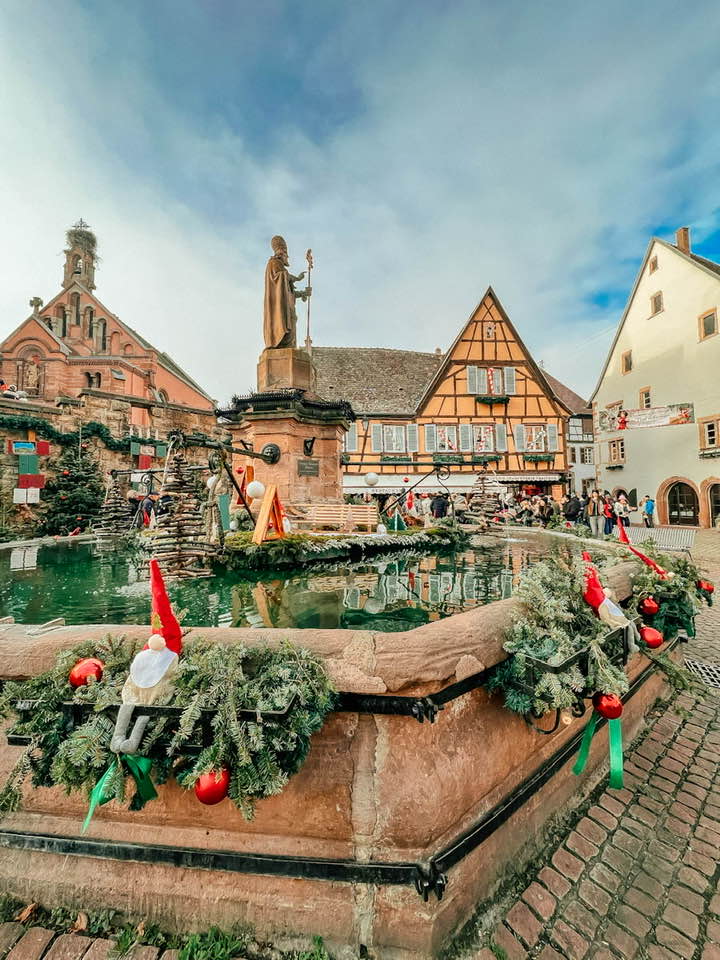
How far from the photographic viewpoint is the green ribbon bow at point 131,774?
131 centimetres

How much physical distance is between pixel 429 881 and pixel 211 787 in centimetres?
96

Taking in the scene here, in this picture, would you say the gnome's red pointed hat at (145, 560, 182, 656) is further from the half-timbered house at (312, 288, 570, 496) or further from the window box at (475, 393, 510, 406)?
the window box at (475, 393, 510, 406)

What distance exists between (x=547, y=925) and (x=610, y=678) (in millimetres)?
1063

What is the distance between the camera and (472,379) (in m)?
23.8

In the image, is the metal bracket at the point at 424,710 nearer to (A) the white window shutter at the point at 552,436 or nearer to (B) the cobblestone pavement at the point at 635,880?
(B) the cobblestone pavement at the point at 635,880

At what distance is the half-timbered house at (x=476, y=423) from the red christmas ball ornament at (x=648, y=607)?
66.0ft

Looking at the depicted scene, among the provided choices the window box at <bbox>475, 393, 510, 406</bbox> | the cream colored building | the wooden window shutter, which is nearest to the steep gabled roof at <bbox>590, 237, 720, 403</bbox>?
the cream colored building

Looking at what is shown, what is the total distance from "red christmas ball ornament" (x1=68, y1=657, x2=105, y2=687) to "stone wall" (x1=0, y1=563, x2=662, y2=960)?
20cm

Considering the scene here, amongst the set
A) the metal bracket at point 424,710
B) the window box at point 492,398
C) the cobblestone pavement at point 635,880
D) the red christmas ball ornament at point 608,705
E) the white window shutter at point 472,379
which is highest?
the white window shutter at point 472,379

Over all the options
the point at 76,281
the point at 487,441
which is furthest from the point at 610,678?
the point at 76,281

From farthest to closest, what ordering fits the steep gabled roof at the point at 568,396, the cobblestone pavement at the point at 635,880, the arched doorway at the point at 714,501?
the steep gabled roof at the point at 568,396 → the arched doorway at the point at 714,501 → the cobblestone pavement at the point at 635,880

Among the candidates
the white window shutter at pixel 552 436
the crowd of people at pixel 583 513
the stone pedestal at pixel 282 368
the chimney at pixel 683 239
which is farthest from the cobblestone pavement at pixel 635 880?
the chimney at pixel 683 239

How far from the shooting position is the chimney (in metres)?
22.3

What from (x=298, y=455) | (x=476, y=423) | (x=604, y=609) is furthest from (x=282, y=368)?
(x=476, y=423)
